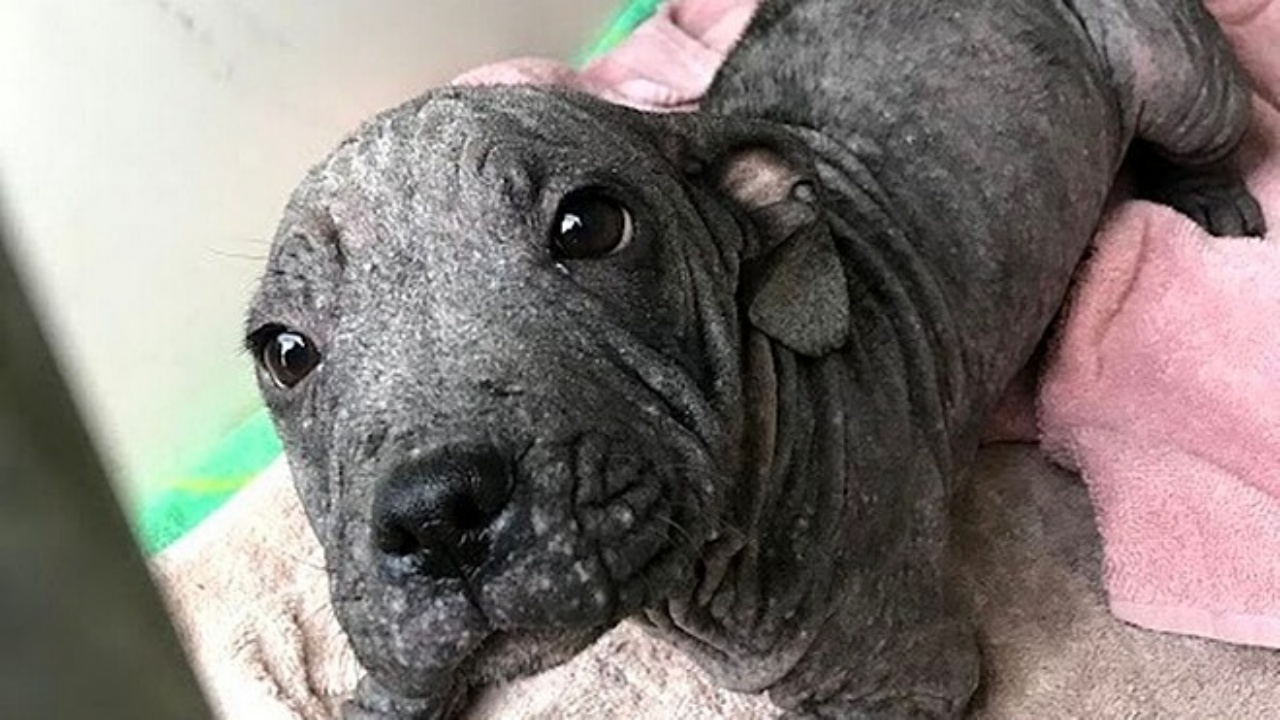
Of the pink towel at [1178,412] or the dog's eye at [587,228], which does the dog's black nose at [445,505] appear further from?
the pink towel at [1178,412]

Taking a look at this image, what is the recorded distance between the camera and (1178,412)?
79.0 inches

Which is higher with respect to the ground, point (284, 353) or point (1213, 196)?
point (284, 353)

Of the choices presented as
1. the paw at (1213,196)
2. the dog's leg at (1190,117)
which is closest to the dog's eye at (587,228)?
the dog's leg at (1190,117)

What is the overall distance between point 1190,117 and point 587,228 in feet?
3.56

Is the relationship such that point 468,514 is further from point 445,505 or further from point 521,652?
point 521,652

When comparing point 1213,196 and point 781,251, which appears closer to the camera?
point 781,251

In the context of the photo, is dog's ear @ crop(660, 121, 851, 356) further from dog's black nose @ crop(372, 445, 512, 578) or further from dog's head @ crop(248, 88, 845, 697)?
dog's black nose @ crop(372, 445, 512, 578)

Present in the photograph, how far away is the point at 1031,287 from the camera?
1.94m

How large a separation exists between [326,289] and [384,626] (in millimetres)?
261

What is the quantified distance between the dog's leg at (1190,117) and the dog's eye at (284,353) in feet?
3.65

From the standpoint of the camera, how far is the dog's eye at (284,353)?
141 cm

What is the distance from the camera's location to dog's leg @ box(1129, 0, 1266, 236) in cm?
209

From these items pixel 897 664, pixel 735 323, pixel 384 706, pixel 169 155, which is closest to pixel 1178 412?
pixel 897 664

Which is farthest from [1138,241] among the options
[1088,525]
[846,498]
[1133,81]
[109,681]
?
[109,681]
